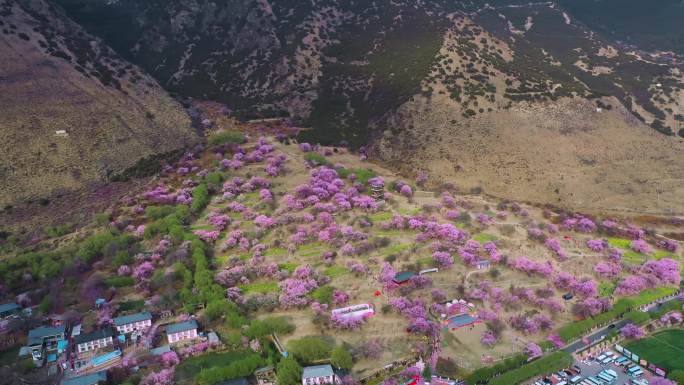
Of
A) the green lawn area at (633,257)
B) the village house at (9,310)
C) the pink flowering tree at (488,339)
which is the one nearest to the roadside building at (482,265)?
the pink flowering tree at (488,339)

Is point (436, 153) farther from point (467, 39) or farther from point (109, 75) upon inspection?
point (109, 75)

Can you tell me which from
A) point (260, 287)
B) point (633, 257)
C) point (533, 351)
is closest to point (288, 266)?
point (260, 287)

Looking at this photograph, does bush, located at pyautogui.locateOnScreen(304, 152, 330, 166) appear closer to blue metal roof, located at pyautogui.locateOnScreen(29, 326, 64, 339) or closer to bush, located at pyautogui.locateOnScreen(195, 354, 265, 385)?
bush, located at pyautogui.locateOnScreen(195, 354, 265, 385)

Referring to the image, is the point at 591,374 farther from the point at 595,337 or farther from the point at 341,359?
the point at 341,359

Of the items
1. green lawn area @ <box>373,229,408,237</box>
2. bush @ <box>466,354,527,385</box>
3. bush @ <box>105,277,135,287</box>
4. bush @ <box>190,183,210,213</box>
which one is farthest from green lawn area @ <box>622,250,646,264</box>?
bush @ <box>105,277,135,287</box>

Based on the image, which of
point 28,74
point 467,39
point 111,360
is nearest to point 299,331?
point 111,360

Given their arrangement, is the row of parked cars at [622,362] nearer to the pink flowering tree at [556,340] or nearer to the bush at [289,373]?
the pink flowering tree at [556,340]
